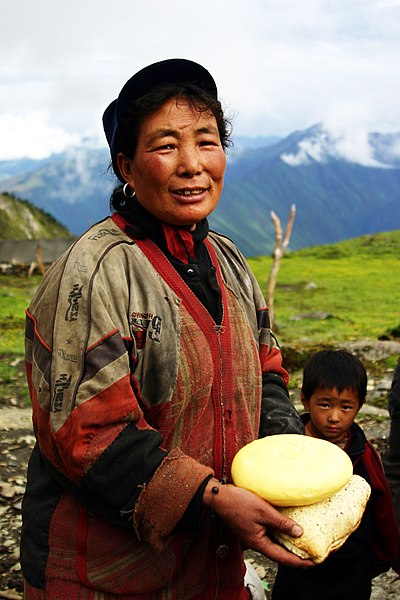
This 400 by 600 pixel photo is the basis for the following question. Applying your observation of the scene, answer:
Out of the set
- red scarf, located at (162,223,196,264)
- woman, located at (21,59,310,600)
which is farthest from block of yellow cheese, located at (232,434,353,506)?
red scarf, located at (162,223,196,264)

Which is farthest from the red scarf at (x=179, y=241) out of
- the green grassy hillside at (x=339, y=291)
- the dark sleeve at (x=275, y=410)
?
the green grassy hillside at (x=339, y=291)

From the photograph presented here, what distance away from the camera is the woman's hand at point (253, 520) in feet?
5.74

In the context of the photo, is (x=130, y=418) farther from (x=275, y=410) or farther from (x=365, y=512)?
(x=365, y=512)

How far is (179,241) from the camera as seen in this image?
2068 millimetres

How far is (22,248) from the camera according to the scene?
89.7ft

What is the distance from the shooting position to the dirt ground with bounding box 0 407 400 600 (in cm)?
366

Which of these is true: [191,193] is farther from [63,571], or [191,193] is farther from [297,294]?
[297,294]

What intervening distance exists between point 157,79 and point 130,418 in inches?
39.9

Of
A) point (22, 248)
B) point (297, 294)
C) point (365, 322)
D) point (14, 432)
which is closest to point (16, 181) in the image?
point (22, 248)

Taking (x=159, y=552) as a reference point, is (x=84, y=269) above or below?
above

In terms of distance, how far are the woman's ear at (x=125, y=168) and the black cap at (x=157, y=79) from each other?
0.04 meters

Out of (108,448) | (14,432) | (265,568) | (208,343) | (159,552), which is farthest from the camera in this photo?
(14,432)

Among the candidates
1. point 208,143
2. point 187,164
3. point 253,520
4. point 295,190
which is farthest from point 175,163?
point 295,190

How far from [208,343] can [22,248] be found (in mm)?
26463
